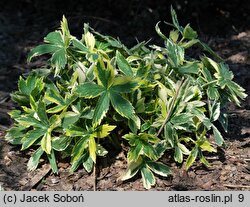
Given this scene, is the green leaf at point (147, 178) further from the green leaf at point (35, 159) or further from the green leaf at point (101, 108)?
the green leaf at point (35, 159)

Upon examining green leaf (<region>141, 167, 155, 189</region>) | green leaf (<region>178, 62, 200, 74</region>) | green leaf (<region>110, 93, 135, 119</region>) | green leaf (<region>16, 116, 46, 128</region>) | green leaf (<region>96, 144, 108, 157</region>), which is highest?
green leaf (<region>178, 62, 200, 74</region>)

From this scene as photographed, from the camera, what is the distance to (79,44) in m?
3.33

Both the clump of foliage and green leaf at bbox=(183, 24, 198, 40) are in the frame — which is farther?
green leaf at bbox=(183, 24, 198, 40)

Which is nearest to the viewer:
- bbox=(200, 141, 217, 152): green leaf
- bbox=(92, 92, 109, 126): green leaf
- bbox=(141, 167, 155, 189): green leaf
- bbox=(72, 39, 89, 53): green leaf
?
bbox=(92, 92, 109, 126): green leaf

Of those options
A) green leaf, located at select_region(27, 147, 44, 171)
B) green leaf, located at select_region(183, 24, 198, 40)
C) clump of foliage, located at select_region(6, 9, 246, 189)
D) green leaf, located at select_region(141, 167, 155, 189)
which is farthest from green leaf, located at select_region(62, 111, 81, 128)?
green leaf, located at select_region(183, 24, 198, 40)

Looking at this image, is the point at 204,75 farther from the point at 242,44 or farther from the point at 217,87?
the point at 242,44

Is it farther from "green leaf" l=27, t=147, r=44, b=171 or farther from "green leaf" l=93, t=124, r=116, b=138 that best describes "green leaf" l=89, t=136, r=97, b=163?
"green leaf" l=27, t=147, r=44, b=171

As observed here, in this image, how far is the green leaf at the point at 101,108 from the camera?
118 inches

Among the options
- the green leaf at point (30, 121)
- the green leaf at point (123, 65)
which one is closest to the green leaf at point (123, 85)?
the green leaf at point (123, 65)

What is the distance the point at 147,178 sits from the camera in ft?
10.2

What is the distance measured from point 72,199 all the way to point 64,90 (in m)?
0.66

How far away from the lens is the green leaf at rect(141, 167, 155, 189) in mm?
3100

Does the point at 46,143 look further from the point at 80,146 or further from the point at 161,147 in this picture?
the point at 161,147

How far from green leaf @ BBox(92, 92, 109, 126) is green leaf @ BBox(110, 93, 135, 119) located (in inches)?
1.2
